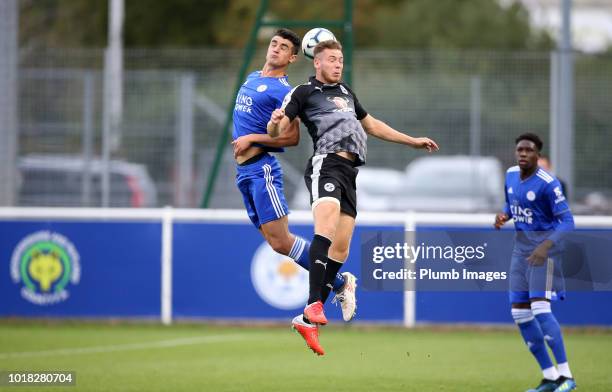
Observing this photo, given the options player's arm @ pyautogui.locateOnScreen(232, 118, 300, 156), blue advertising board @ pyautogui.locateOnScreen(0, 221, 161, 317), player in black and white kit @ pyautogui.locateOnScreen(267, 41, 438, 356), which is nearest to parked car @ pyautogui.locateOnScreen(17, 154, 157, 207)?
blue advertising board @ pyautogui.locateOnScreen(0, 221, 161, 317)

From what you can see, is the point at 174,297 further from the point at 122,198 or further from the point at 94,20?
the point at 94,20

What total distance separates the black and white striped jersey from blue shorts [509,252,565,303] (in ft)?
6.96

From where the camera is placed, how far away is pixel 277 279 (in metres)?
16.1

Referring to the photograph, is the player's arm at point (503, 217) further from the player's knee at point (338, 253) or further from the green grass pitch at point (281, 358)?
the player's knee at point (338, 253)

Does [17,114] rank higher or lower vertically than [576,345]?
higher

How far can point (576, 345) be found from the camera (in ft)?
47.9

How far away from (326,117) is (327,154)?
0.99ft

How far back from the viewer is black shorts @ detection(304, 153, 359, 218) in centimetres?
953

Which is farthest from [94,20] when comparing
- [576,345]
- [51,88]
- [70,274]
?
[576,345]

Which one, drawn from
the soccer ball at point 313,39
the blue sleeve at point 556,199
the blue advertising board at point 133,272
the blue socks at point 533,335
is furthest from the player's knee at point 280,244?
the blue advertising board at point 133,272

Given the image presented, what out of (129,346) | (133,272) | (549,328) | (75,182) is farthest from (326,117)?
(75,182)

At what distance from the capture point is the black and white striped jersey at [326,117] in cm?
959

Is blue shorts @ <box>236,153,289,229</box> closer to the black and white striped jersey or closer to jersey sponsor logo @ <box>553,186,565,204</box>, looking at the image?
the black and white striped jersey

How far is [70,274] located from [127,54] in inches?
158
